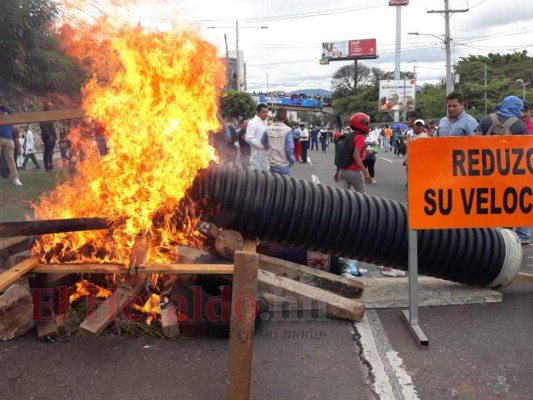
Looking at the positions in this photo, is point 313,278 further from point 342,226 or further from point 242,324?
point 242,324

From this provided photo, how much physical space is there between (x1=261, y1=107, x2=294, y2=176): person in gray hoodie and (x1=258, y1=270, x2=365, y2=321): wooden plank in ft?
12.1

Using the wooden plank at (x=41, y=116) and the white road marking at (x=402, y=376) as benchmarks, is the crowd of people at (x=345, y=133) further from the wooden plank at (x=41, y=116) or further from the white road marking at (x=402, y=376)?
the white road marking at (x=402, y=376)

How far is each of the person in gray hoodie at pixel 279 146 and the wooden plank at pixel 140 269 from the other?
415cm

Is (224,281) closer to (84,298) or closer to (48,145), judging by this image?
(84,298)

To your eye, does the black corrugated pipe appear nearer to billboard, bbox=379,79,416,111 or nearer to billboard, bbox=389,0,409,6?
billboard, bbox=379,79,416,111

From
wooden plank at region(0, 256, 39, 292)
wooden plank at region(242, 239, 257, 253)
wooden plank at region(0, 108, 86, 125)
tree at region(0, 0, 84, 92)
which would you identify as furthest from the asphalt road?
tree at region(0, 0, 84, 92)

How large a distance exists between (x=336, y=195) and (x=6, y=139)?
8.57 m

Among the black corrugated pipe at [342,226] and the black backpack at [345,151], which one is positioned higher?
the black backpack at [345,151]

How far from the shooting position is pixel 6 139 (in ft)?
35.4

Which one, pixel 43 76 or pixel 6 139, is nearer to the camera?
pixel 6 139

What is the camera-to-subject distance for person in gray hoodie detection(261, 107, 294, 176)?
797 centimetres

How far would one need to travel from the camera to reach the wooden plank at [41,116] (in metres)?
4.30

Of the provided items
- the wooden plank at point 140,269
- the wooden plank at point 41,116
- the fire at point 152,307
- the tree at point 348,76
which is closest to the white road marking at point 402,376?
the wooden plank at point 140,269

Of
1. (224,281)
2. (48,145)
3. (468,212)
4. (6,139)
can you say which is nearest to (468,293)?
(468,212)
